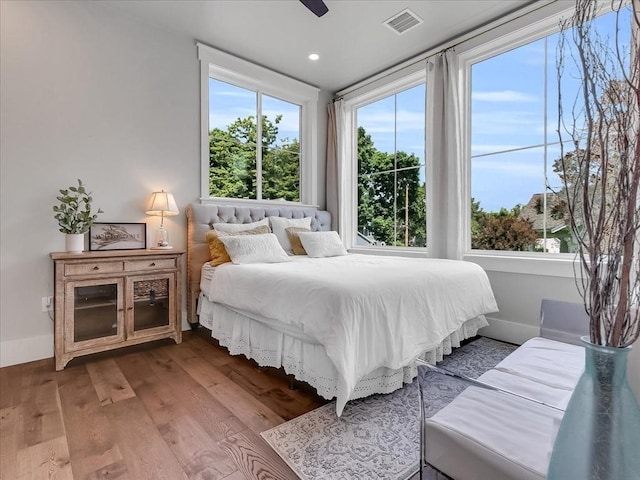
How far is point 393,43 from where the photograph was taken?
140 inches

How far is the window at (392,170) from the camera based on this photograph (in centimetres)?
400

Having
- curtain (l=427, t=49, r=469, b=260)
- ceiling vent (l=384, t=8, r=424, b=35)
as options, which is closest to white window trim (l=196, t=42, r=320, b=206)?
ceiling vent (l=384, t=8, r=424, b=35)

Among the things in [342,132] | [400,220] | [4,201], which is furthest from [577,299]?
[4,201]

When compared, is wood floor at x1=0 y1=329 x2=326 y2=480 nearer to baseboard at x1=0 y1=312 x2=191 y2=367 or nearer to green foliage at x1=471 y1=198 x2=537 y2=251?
baseboard at x1=0 y1=312 x2=191 y2=367

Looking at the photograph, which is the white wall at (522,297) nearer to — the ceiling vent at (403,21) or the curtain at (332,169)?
the curtain at (332,169)

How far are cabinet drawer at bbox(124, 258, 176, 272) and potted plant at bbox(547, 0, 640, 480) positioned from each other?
9.47ft

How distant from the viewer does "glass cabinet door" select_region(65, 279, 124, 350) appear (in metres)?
2.40

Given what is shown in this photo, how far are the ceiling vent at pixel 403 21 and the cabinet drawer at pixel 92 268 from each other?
337 cm

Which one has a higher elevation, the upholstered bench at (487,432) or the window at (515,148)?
the window at (515,148)

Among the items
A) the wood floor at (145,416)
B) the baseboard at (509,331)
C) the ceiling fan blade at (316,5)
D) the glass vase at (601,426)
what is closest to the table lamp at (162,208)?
the wood floor at (145,416)

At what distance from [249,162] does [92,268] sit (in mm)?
2212

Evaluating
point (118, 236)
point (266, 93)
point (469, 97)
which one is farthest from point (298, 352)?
point (266, 93)

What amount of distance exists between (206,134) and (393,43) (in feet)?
7.63

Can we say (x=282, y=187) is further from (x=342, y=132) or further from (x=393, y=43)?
(x=393, y=43)
